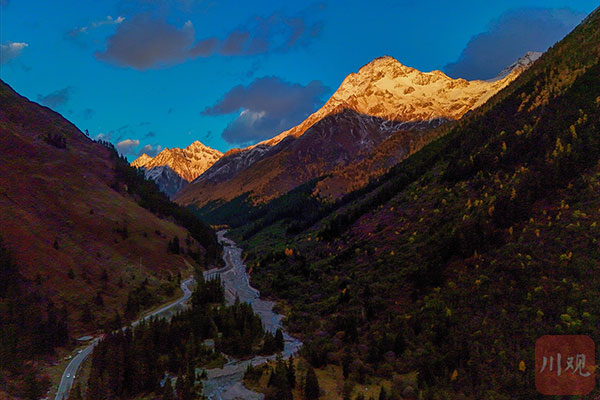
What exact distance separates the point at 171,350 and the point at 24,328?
71.7ft

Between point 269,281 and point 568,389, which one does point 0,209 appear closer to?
point 269,281

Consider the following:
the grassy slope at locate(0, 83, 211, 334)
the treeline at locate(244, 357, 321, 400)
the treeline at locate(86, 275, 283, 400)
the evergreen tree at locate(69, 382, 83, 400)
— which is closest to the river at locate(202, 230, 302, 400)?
the treeline at locate(244, 357, 321, 400)

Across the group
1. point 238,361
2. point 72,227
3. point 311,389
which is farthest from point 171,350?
point 72,227

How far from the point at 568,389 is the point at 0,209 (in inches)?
3926

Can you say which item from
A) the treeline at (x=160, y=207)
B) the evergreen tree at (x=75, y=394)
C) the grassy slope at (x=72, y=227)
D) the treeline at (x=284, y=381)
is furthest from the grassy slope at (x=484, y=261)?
the treeline at (x=160, y=207)

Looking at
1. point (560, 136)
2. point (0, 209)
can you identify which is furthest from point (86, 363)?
point (560, 136)

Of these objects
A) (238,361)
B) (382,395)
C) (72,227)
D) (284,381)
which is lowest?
A: (382,395)

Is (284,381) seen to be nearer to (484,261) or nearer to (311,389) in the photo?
(311,389)

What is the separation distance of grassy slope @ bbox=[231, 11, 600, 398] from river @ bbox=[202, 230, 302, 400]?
391cm

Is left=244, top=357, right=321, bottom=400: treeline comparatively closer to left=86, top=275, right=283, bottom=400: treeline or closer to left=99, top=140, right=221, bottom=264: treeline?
left=86, top=275, right=283, bottom=400: treeline

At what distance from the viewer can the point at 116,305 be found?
2734 inches

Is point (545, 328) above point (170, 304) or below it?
below

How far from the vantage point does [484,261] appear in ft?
157

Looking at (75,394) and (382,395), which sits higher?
(75,394)
